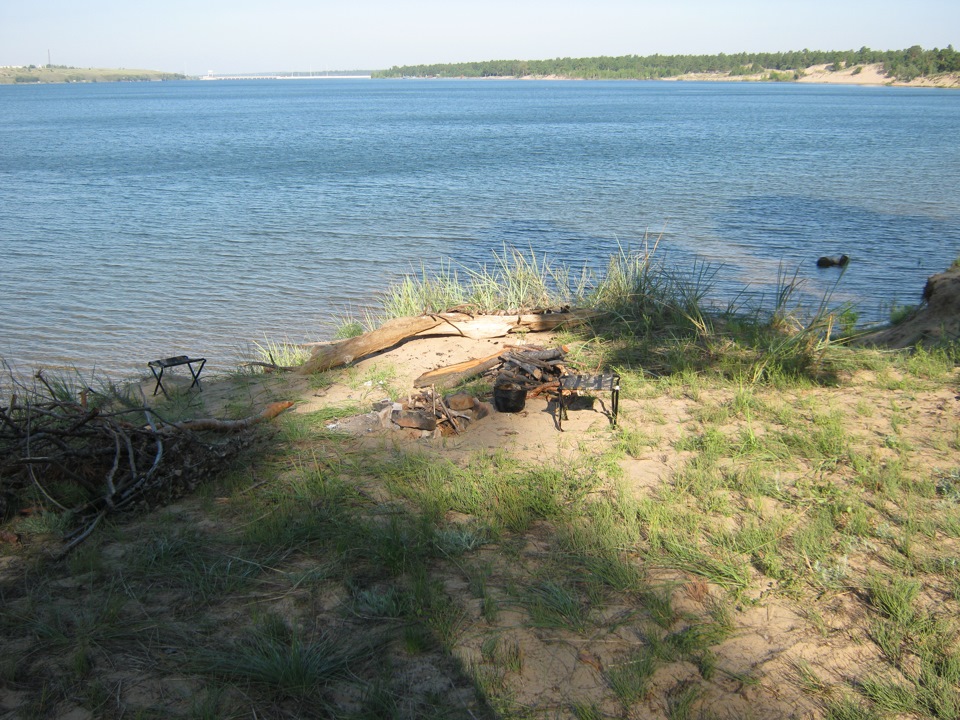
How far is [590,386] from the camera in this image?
193 inches

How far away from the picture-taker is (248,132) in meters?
47.9

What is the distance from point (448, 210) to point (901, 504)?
56.6 ft

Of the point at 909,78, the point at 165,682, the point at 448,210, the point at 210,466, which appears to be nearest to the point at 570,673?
the point at 165,682

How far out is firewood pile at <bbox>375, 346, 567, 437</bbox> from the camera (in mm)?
5047

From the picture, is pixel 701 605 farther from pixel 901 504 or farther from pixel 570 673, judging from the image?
pixel 901 504

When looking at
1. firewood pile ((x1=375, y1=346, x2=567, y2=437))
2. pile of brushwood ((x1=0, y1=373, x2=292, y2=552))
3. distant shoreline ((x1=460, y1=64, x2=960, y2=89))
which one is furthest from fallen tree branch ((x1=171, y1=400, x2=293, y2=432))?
distant shoreline ((x1=460, y1=64, x2=960, y2=89))

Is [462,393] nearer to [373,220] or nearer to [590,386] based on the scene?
[590,386]

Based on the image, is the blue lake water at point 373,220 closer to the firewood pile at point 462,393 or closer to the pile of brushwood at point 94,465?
the firewood pile at point 462,393

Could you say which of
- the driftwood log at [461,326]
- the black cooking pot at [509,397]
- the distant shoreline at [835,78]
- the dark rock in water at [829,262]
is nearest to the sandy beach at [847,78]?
the distant shoreline at [835,78]

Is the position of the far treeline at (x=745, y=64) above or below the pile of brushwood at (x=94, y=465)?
below

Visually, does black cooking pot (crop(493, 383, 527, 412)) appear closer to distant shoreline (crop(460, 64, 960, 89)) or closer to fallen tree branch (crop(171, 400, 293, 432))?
fallen tree branch (crop(171, 400, 293, 432))

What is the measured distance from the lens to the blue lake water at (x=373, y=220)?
11.8m

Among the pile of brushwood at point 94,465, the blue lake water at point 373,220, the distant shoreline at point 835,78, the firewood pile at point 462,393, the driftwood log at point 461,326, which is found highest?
the pile of brushwood at point 94,465

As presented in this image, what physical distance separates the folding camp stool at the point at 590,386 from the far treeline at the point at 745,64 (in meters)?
138
